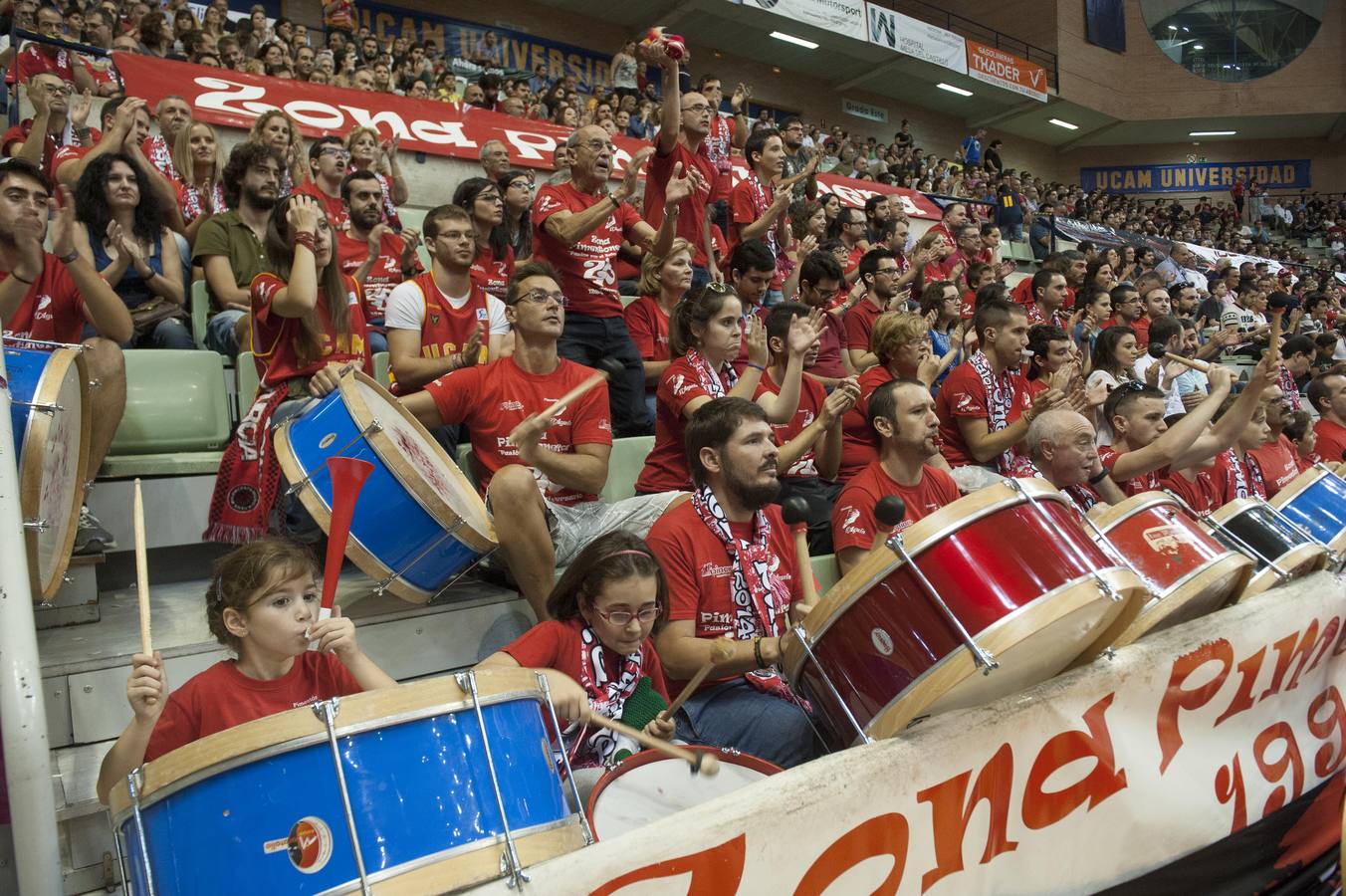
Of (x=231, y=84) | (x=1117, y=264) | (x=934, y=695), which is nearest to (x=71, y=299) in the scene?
(x=934, y=695)

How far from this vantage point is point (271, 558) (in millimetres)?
2273

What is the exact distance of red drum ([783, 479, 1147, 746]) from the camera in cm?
222

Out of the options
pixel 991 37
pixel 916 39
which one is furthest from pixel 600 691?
pixel 991 37

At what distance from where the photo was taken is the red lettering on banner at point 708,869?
177 cm

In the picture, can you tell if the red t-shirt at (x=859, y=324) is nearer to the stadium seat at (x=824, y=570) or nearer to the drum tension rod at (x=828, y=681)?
the stadium seat at (x=824, y=570)

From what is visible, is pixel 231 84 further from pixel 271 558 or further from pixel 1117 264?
pixel 1117 264

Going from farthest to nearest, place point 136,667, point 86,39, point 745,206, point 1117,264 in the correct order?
point 1117,264 → point 86,39 → point 745,206 → point 136,667

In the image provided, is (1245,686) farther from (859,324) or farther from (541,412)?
(859,324)

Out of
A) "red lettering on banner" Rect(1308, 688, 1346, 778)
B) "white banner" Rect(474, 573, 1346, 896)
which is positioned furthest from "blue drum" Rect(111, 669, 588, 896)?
"red lettering on banner" Rect(1308, 688, 1346, 778)

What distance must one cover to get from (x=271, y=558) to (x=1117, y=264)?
13.4m

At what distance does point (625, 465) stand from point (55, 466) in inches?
94.2

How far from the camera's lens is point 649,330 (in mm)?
5523

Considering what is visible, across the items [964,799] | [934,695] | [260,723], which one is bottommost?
[964,799]

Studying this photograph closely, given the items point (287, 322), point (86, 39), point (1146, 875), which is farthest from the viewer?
point (86, 39)
